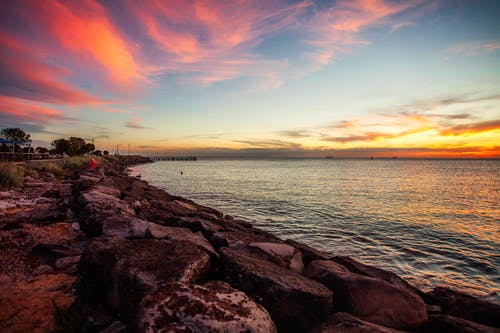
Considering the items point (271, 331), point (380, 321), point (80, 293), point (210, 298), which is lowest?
point (380, 321)

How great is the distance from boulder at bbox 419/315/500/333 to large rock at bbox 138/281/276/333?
2.74m

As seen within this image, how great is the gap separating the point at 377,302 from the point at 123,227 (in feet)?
16.9

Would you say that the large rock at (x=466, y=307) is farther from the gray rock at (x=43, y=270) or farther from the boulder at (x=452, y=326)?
the gray rock at (x=43, y=270)

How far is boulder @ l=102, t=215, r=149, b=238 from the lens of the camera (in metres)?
5.62

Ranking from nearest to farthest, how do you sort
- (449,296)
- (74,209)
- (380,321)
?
(380,321) → (449,296) → (74,209)

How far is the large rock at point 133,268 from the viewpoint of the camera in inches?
129

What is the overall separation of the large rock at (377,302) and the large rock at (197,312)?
1.80m

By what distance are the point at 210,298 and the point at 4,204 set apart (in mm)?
11219

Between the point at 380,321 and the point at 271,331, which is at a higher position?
the point at 271,331

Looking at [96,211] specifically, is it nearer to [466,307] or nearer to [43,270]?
[43,270]

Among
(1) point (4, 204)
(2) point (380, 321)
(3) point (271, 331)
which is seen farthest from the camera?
(1) point (4, 204)

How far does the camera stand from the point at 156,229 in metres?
5.74

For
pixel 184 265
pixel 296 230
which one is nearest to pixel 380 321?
pixel 184 265

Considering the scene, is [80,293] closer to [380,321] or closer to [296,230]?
[380,321]
